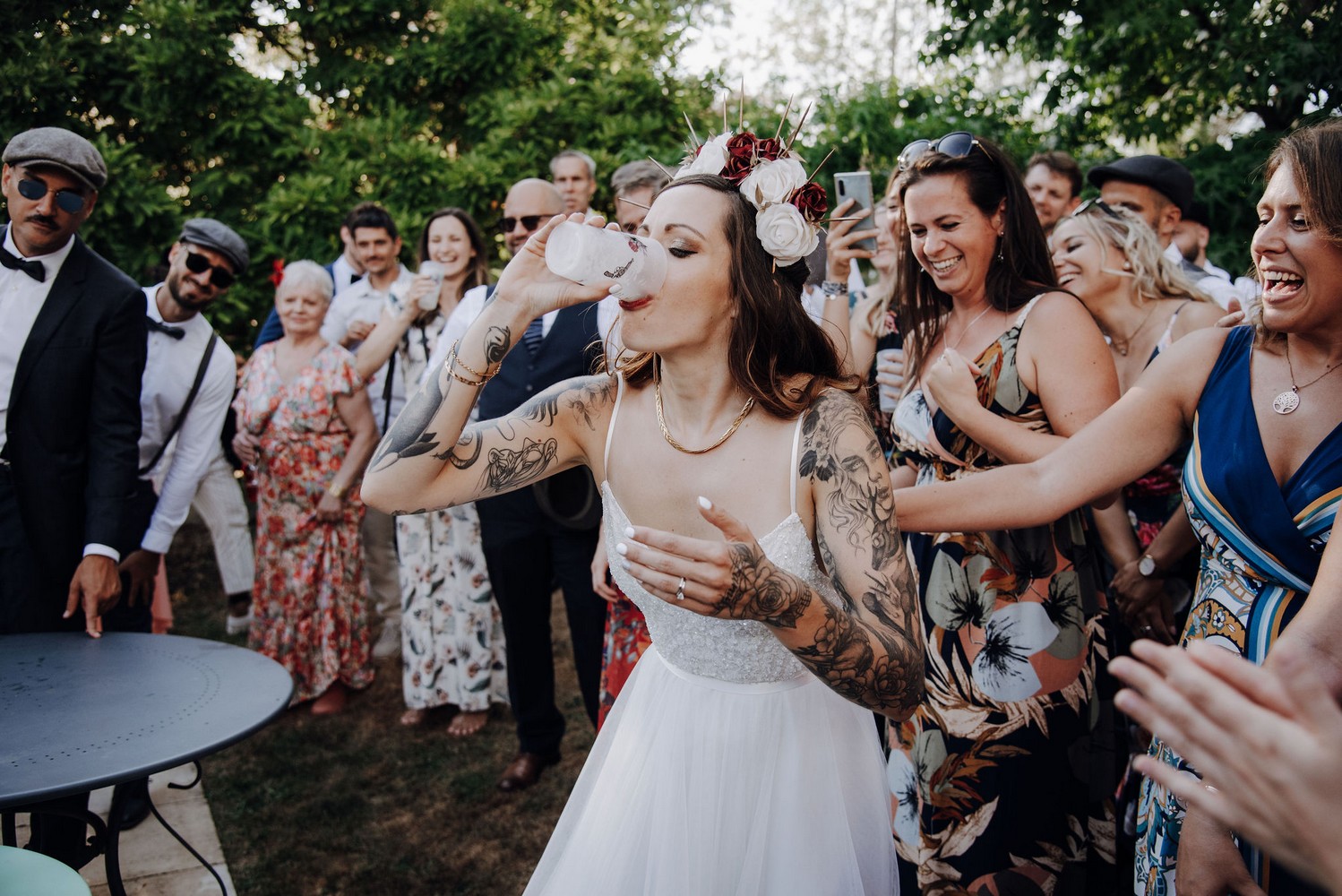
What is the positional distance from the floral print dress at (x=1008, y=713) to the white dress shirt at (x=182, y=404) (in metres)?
3.19

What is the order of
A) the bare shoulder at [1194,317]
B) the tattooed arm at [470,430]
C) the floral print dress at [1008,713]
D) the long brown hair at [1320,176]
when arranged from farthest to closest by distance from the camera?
the bare shoulder at [1194,317], the floral print dress at [1008,713], the tattooed arm at [470,430], the long brown hair at [1320,176]

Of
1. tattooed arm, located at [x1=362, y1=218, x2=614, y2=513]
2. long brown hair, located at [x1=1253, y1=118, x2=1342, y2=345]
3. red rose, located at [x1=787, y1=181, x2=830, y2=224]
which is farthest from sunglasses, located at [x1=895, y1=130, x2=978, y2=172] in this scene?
tattooed arm, located at [x1=362, y1=218, x2=614, y2=513]

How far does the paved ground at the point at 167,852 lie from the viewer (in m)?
3.44

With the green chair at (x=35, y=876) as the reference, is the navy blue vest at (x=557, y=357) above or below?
above

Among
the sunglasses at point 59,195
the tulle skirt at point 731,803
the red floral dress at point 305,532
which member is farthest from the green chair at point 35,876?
the red floral dress at point 305,532

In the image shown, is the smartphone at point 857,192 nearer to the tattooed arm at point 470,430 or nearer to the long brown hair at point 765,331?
the long brown hair at point 765,331

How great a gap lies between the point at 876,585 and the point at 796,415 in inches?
16.3

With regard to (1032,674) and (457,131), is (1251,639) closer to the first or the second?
(1032,674)

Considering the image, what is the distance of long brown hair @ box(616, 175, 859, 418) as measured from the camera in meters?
2.04

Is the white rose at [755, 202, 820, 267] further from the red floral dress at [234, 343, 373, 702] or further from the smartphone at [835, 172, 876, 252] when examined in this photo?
the red floral dress at [234, 343, 373, 702]

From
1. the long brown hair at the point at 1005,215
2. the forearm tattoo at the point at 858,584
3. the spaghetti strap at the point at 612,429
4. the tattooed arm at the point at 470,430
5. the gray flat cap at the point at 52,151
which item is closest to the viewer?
the forearm tattoo at the point at 858,584

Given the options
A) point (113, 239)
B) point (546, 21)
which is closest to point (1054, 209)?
point (546, 21)

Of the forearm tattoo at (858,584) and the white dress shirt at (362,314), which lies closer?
the forearm tattoo at (858,584)

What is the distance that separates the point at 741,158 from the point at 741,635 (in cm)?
104
